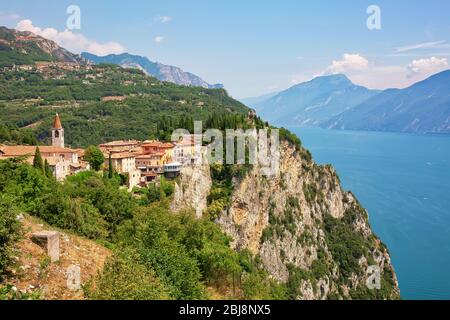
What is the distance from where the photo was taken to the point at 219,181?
116ft

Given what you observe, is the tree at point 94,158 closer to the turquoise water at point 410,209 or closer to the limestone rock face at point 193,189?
the limestone rock face at point 193,189

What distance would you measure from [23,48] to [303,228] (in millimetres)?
115801

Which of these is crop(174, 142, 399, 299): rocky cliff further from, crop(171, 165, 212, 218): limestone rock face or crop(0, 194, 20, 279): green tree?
crop(0, 194, 20, 279): green tree

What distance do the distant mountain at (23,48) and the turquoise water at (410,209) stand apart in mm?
83912

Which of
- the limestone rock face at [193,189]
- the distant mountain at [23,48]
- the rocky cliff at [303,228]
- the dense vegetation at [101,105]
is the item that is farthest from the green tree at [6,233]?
the distant mountain at [23,48]

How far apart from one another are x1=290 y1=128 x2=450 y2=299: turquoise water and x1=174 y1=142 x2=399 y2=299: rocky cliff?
3.61 m

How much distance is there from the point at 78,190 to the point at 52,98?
7873cm

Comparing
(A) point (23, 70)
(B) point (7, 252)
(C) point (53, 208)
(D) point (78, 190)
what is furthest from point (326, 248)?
(A) point (23, 70)

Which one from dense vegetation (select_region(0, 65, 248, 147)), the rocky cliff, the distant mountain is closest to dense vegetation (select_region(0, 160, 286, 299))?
the rocky cliff

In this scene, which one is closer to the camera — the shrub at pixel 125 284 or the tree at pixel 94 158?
the shrub at pixel 125 284

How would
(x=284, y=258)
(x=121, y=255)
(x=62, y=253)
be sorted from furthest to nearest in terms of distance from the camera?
(x=284, y=258) → (x=62, y=253) → (x=121, y=255)

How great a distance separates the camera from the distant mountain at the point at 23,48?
120706 millimetres

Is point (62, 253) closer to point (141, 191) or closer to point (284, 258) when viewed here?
point (141, 191)

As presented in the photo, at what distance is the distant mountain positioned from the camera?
121 metres
